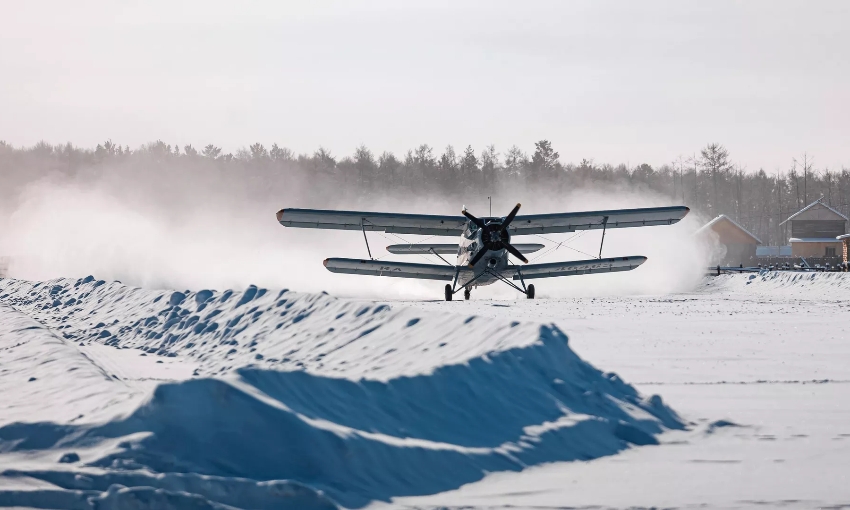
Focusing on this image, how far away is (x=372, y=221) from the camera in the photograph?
27.9m

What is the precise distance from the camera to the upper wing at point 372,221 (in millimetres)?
26031

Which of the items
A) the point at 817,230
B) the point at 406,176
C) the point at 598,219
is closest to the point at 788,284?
the point at 598,219

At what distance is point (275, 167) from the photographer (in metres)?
122

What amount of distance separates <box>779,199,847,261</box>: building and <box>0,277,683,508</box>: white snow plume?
265ft

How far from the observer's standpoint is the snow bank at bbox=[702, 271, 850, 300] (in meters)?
32.7

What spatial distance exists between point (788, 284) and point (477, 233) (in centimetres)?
1745

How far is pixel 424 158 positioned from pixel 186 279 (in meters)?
96.0

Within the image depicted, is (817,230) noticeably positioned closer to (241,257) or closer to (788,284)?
(788,284)

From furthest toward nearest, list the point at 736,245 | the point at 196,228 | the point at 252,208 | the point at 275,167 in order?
the point at 275,167
the point at 252,208
the point at 196,228
the point at 736,245

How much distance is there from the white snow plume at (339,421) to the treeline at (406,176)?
103 metres

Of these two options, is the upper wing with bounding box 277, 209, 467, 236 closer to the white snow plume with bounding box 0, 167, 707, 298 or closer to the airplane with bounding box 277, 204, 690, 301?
the airplane with bounding box 277, 204, 690, 301

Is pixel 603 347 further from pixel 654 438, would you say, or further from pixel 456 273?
pixel 456 273

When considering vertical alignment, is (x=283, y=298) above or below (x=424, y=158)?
below

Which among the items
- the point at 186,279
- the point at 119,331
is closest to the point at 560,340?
the point at 119,331
